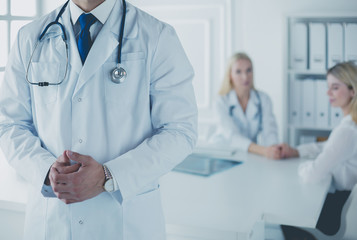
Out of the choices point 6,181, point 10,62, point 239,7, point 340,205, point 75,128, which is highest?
point 239,7

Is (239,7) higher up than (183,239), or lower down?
higher up

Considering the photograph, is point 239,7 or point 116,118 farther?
point 239,7

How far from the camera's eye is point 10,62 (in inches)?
47.7

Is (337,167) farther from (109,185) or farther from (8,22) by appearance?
(8,22)

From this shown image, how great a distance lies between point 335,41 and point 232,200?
6.55 ft

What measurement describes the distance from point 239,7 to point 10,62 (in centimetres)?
276

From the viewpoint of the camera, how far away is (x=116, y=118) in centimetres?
111

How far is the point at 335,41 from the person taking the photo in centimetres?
323

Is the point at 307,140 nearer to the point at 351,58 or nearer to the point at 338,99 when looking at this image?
the point at 351,58

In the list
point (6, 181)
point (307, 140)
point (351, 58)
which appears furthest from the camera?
point (307, 140)

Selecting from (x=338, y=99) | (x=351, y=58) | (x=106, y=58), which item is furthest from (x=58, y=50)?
(x=351, y=58)

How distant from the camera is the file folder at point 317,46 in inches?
128

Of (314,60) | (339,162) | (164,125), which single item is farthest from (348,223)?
(314,60)

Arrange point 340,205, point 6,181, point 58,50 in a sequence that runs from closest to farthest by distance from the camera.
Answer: point 58,50, point 6,181, point 340,205
